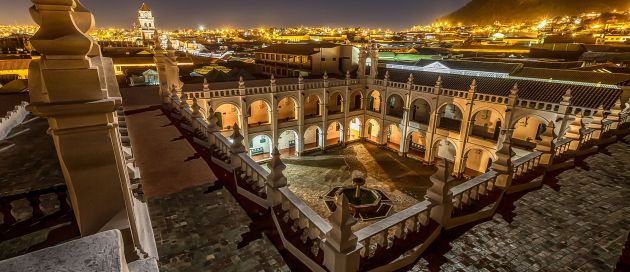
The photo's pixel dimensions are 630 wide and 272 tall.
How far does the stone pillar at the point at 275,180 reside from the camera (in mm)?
7449

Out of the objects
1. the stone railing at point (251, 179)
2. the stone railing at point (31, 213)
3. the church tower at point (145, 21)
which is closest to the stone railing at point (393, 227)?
the stone railing at point (251, 179)

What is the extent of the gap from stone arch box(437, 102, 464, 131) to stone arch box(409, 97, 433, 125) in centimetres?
173

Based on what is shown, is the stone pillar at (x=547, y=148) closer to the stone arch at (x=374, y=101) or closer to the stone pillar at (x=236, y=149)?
the stone pillar at (x=236, y=149)

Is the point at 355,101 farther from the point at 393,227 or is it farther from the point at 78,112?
the point at 78,112

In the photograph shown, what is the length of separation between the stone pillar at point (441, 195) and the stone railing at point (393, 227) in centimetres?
17

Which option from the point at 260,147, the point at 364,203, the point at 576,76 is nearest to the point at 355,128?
the point at 260,147

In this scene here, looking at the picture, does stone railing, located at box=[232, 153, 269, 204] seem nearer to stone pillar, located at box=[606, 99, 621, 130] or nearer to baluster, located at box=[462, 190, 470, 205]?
baluster, located at box=[462, 190, 470, 205]

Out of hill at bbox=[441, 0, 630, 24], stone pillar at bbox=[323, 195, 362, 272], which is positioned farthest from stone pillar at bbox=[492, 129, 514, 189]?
hill at bbox=[441, 0, 630, 24]

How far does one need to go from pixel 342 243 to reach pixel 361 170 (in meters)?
24.6

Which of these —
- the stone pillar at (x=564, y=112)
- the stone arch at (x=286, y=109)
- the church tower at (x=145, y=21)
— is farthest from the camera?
the church tower at (x=145, y=21)

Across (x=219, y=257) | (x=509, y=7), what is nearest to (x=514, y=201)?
(x=219, y=257)

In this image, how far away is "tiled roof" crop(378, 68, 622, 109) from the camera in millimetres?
21747

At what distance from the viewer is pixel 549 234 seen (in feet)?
23.7

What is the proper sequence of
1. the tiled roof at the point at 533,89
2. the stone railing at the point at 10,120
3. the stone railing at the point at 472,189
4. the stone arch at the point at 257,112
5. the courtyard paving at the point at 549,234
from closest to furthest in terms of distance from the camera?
the courtyard paving at the point at 549,234 < the stone railing at the point at 472,189 < the stone railing at the point at 10,120 < the tiled roof at the point at 533,89 < the stone arch at the point at 257,112
